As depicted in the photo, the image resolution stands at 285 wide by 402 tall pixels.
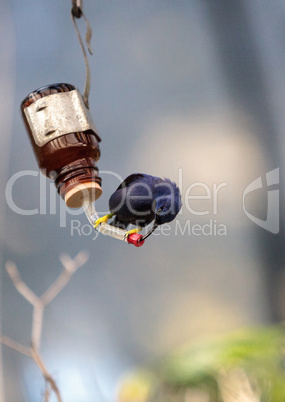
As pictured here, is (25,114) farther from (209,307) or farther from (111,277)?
(209,307)

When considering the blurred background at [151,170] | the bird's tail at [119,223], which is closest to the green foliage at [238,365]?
the blurred background at [151,170]

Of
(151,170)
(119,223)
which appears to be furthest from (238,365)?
(119,223)

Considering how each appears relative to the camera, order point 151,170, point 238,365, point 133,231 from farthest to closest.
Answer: point 151,170 < point 238,365 < point 133,231

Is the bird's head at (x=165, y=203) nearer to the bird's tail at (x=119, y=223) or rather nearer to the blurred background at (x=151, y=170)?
the bird's tail at (x=119, y=223)

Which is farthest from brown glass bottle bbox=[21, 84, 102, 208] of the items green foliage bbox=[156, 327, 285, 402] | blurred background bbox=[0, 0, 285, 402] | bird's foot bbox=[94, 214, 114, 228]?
green foliage bbox=[156, 327, 285, 402]

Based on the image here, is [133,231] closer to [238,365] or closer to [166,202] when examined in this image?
[166,202]

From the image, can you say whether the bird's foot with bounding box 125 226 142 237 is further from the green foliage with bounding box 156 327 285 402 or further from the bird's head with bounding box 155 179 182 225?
the green foliage with bounding box 156 327 285 402
